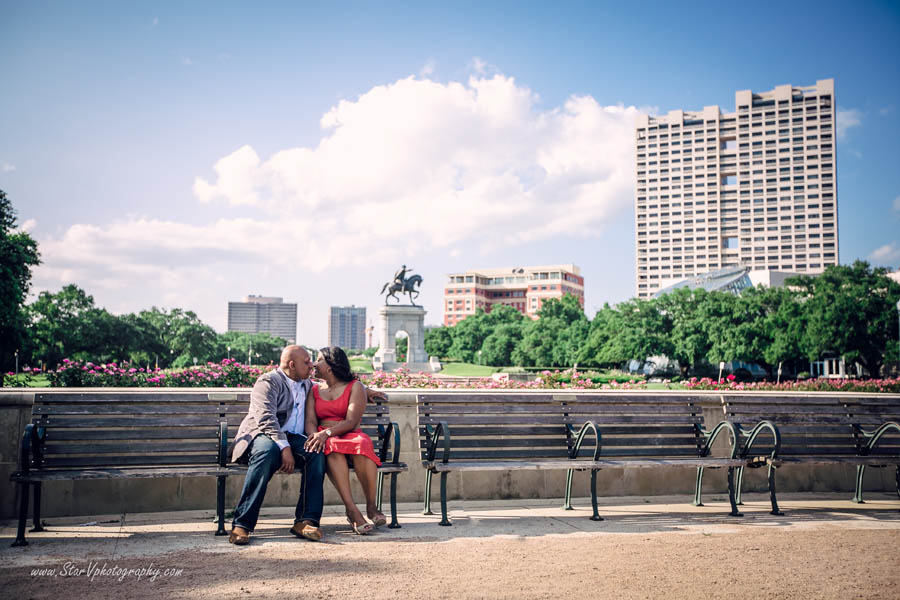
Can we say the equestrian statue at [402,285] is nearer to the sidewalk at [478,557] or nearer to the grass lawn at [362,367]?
the grass lawn at [362,367]

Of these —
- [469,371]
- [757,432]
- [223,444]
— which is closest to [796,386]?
[757,432]

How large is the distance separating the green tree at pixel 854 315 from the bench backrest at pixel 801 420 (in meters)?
37.8

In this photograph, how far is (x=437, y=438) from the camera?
644 centimetres

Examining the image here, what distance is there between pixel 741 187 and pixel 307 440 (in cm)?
15996

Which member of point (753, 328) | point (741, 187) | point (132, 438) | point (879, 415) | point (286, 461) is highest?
point (741, 187)

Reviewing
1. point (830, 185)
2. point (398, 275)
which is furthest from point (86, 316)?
point (830, 185)

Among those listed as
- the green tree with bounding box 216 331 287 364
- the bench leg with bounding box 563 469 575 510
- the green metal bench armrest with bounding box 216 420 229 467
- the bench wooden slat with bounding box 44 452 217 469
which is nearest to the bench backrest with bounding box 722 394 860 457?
the bench leg with bounding box 563 469 575 510

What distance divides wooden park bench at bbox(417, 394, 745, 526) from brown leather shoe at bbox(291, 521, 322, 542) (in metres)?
1.19

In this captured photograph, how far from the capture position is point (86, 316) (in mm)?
50969

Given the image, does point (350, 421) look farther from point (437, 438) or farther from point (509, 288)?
point (509, 288)

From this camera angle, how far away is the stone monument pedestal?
164 feet

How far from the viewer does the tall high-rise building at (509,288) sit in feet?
520

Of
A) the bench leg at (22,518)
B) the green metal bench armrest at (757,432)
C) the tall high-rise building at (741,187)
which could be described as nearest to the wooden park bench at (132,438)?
the bench leg at (22,518)

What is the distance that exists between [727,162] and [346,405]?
160533mm
